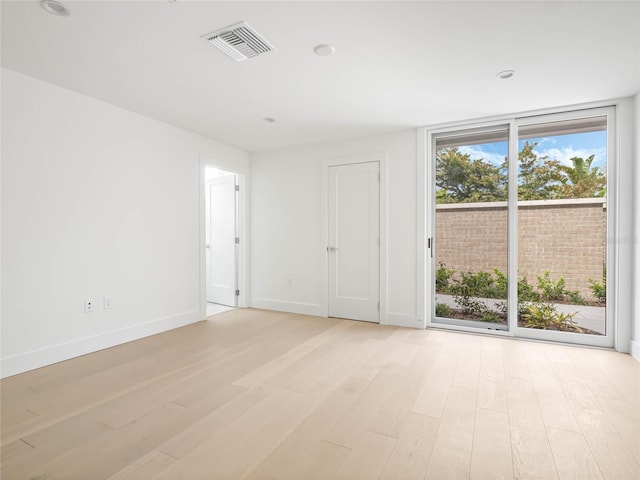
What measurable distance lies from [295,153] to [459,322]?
325 cm

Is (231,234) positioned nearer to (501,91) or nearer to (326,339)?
(326,339)

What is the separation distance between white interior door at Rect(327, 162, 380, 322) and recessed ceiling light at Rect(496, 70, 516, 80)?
178cm

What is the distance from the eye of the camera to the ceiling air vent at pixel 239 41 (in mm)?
→ 2133

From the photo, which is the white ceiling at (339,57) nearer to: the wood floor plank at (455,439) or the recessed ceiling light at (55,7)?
the recessed ceiling light at (55,7)

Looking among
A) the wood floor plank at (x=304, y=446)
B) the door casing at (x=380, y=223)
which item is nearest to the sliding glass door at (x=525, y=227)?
the door casing at (x=380, y=223)

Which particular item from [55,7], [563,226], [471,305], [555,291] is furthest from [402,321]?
[55,7]

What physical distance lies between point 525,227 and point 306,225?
Answer: 2767 mm

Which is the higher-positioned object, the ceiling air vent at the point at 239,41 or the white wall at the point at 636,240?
the ceiling air vent at the point at 239,41

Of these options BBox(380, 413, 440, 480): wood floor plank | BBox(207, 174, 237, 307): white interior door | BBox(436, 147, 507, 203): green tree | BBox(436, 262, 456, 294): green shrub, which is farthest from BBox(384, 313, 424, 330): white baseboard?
BBox(207, 174, 237, 307): white interior door

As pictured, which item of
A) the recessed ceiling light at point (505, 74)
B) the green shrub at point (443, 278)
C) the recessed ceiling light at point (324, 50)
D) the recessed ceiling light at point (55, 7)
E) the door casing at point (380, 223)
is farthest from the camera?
the door casing at point (380, 223)

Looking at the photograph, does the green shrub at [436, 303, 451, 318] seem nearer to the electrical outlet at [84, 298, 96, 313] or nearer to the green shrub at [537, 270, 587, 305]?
the green shrub at [537, 270, 587, 305]

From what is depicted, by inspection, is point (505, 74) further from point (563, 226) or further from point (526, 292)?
point (526, 292)

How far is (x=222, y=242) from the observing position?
5.40 meters

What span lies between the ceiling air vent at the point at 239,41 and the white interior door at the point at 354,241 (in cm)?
235
